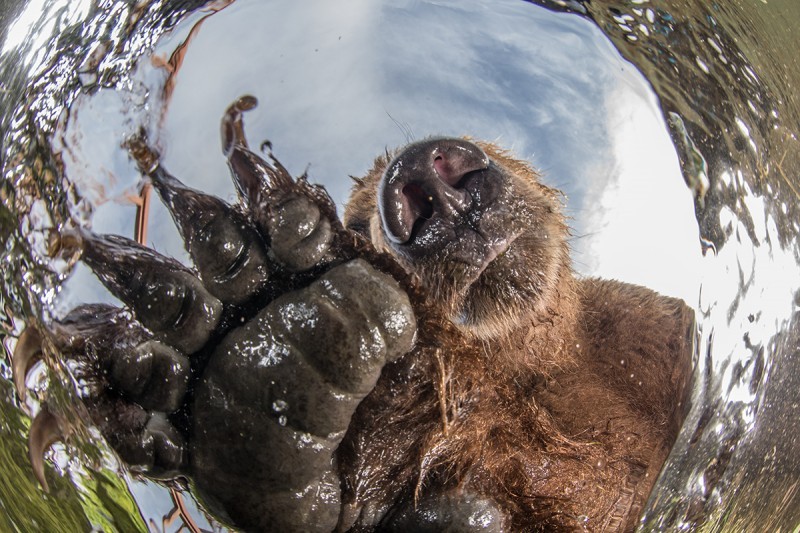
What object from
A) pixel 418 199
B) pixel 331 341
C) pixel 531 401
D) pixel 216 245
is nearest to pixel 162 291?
pixel 216 245

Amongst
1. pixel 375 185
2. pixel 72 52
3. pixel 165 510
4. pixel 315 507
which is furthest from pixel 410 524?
pixel 72 52

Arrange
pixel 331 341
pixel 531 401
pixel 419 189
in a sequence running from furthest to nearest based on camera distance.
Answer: pixel 531 401 < pixel 419 189 < pixel 331 341

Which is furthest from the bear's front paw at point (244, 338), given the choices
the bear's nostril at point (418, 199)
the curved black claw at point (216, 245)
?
the bear's nostril at point (418, 199)

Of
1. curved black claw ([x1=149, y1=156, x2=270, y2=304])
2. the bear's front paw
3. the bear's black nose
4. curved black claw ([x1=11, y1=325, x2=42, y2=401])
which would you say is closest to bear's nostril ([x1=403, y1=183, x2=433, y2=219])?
the bear's black nose

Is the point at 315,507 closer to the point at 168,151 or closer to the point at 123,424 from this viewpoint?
the point at 123,424

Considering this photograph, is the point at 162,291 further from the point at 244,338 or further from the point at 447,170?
the point at 447,170

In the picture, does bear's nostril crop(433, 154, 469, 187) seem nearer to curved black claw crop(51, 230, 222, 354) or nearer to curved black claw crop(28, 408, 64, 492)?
curved black claw crop(51, 230, 222, 354)

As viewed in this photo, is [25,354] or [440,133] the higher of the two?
[440,133]
